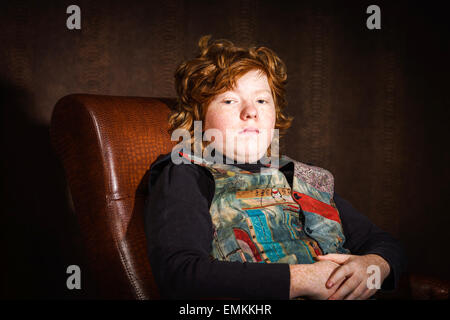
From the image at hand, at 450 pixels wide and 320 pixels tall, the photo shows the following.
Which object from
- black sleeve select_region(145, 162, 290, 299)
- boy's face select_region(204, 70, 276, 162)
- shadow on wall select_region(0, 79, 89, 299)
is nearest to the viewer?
black sleeve select_region(145, 162, 290, 299)

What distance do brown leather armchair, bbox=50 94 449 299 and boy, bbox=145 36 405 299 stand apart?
0.09m

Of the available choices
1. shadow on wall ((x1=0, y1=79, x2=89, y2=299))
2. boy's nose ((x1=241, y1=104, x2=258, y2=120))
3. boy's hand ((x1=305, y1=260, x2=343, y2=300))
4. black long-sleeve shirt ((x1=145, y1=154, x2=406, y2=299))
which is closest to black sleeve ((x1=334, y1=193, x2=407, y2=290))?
black long-sleeve shirt ((x1=145, y1=154, x2=406, y2=299))

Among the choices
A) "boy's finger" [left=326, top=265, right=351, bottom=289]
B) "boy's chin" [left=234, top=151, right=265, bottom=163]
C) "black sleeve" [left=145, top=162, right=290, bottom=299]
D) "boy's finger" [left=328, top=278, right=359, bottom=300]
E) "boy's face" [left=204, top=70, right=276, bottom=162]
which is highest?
"boy's face" [left=204, top=70, right=276, bottom=162]

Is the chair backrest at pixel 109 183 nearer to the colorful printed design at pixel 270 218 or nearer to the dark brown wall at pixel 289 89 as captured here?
the colorful printed design at pixel 270 218

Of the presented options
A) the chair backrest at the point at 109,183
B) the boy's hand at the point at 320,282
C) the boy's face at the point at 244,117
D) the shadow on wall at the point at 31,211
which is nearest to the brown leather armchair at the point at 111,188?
the chair backrest at the point at 109,183

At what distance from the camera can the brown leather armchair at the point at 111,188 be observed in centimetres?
96

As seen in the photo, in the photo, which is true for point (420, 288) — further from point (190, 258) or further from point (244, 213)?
point (190, 258)

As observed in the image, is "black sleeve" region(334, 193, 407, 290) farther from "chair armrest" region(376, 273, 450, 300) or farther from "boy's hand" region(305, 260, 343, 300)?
"boy's hand" region(305, 260, 343, 300)

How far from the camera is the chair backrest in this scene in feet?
3.14

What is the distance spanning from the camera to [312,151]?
1.96m
